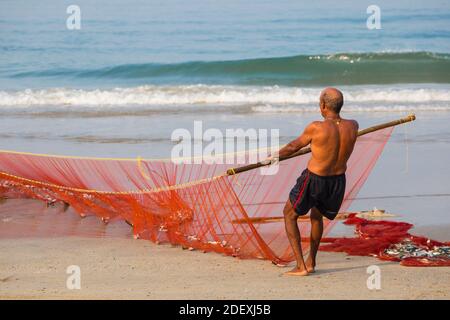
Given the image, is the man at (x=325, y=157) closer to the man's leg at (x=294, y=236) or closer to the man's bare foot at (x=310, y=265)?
the man's leg at (x=294, y=236)

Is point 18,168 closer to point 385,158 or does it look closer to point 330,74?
point 385,158

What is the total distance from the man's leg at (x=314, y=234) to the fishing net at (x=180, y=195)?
312 millimetres

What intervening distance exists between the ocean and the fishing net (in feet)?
3.46

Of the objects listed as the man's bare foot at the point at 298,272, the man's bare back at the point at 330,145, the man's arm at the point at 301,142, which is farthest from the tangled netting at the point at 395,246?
the man's arm at the point at 301,142

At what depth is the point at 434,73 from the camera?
21094 millimetres

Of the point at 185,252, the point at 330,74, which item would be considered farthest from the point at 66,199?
the point at 330,74

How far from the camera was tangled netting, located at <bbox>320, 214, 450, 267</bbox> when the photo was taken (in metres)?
6.27

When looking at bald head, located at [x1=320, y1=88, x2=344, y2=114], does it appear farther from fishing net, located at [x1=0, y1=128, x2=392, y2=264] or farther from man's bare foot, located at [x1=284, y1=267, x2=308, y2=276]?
man's bare foot, located at [x1=284, y1=267, x2=308, y2=276]

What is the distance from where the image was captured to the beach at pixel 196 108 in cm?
589

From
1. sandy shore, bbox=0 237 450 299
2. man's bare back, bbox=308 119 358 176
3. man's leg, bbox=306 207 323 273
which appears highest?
man's bare back, bbox=308 119 358 176

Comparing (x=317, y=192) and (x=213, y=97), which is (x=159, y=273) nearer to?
(x=317, y=192)

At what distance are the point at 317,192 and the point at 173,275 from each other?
Answer: 126 cm

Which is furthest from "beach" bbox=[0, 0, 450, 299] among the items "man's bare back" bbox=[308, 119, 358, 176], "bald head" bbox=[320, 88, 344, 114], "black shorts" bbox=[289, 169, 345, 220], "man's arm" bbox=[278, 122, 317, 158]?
"bald head" bbox=[320, 88, 344, 114]
